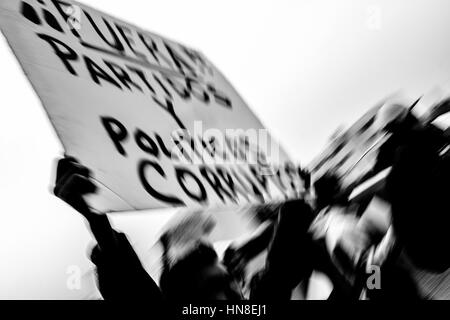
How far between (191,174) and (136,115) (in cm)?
8

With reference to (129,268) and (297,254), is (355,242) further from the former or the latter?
(129,268)

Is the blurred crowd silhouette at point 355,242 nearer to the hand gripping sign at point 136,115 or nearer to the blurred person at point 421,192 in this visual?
the blurred person at point 421,192

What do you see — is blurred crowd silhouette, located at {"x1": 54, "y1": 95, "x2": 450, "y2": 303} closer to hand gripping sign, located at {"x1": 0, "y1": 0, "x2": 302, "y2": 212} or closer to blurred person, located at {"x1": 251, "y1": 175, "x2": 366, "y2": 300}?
blurred person, located at {"x1": 251, "y1": 175, "x2": 366, "y2": 300}

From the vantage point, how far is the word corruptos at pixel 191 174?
400 millimetres

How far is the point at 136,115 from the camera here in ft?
1.50

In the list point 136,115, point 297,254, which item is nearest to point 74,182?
point 136,115

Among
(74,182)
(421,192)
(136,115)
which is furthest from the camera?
(421,192)

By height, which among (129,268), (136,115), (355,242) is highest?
(136,115)

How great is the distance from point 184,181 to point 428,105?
617mm

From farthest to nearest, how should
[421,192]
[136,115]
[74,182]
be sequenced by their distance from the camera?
[421,192]
[136,115]
[74,182]

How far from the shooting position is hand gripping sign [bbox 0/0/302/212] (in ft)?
1.21

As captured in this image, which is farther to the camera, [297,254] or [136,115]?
[297,254]
